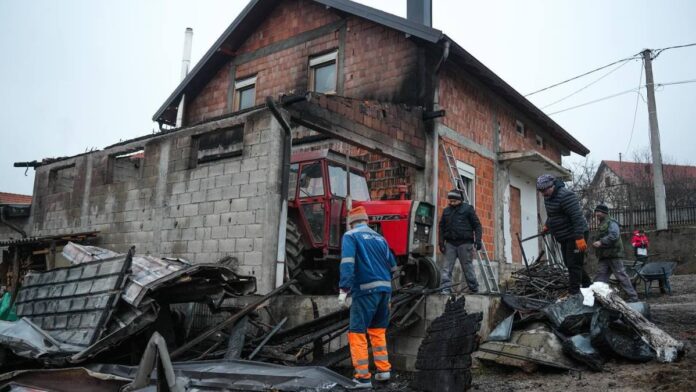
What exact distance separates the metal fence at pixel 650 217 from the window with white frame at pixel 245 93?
52.7 ft

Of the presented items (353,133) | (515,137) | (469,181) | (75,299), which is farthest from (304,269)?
(515,137)

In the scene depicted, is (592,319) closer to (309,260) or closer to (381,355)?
(381,355)

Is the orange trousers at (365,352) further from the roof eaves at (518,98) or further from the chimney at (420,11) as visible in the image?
the chimney at (420,11)

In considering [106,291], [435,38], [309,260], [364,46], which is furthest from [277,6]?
[106,291]

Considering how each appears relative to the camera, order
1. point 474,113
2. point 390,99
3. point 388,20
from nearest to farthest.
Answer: point 388,20 < point 390,99 < point 474,113

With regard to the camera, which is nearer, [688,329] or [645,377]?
[645,377]

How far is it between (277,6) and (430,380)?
40.9ft

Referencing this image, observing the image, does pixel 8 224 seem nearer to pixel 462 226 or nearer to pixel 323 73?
pixel 323 73

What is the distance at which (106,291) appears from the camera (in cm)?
621

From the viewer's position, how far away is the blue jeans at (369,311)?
5102mm

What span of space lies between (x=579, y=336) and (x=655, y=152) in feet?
45.2

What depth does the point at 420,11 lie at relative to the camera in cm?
1305

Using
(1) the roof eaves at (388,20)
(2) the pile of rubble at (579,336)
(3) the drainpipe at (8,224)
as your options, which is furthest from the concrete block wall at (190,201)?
(1) the roof eaves at (388,20)

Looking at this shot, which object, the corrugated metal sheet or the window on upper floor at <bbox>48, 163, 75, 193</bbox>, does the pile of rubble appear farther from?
the window on upper floor at <bbox>48, 163, 75, 193</bbox>
